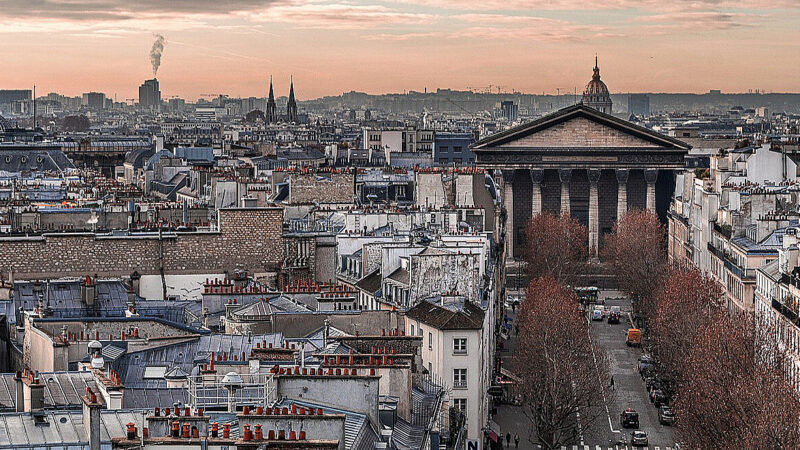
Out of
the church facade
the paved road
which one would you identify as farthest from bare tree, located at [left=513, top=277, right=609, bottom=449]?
the church facade

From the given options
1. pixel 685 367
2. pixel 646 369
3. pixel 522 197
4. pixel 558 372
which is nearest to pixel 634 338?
pixel 646 369

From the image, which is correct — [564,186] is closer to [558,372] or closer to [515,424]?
[515,424]

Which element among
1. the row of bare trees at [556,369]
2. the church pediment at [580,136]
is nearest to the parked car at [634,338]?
the row of bare trees at [556,369]

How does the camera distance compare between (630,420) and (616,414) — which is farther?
(616,414)

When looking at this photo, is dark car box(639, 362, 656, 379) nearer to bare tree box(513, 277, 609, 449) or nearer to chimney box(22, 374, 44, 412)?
bare tree box(513, 277, 609, 449)

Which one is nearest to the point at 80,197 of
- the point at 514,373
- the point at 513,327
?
the point at 514,373

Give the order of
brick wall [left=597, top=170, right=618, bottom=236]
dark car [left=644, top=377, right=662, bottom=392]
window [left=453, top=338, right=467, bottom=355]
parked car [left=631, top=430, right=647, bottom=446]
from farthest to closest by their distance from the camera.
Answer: brick wall [left=597, top=170, right=618, bottom=236] < dark car [left=644, top=377, right=662, bottom=392] < parked car [left=631, top=430, right=647, bottom=446] < window [left=453, top=338, right=467, bottom=355]
